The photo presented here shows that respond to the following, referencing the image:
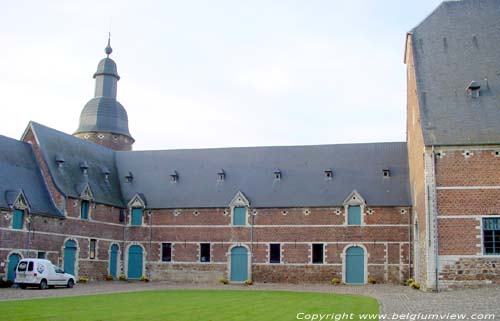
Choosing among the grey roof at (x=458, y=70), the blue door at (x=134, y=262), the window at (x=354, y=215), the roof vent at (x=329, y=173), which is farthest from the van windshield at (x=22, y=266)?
the roof vent at (x=329, y=173)

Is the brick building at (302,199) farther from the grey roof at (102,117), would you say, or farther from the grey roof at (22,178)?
the grey roof at (102,117)

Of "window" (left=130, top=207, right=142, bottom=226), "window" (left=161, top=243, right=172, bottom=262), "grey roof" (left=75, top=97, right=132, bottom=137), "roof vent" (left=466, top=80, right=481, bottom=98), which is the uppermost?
"grey roof" (left=75, top=97, right=132, bottom=137)

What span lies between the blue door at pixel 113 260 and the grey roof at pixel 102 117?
1105 centimetres

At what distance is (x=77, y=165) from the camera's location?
33469 mm

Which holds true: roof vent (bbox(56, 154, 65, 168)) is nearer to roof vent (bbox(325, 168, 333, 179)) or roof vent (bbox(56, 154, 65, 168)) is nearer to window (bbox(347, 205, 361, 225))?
roof vent (bbox(325, 168, 333, 179))

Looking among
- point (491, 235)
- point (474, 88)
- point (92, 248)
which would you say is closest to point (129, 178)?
point (92, 248)

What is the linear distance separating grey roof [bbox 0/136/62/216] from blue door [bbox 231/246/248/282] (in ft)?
31.0

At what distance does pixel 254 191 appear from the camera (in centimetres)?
3475

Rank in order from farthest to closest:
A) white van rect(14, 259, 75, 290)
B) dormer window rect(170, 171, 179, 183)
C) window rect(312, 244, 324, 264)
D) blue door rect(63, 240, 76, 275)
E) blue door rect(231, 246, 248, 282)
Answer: dormer window rect(170, 171, 179, 183), blue door rect(231, 246, 248, 282), window rect(312, 244, 324, 264), blue door rect(63, 240, 76, 275), white van rect(14, 259, 75, 290)

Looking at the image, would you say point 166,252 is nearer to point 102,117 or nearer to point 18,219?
point 18,219

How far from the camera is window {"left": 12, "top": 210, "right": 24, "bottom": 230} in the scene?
90.1 feet

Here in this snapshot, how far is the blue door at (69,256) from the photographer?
100 feet

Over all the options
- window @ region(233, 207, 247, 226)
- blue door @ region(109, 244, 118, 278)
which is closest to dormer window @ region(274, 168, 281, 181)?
window @ region(233, 207, 247, 226)

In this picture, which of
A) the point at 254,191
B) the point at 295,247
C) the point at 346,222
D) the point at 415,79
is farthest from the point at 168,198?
the point at 415,79
